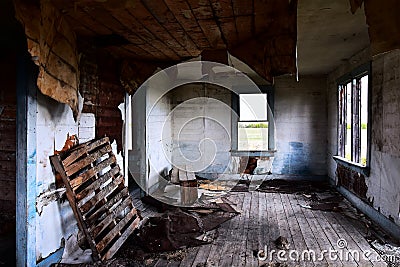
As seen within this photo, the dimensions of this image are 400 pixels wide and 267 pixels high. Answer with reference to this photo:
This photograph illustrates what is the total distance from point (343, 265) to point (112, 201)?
2.69 meters

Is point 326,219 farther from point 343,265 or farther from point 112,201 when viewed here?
point 112,201

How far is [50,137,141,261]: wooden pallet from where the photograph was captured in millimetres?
3166

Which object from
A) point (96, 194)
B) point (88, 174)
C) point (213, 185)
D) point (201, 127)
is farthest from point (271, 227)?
point (201, 127)

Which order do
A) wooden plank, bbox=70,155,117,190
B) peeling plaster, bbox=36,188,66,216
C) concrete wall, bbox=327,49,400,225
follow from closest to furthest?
peeling plaster, bbox=36,188,66,216 → wooden plank, bbox=70,155,117,190 → concrete wall, bbox=327,49,400,225

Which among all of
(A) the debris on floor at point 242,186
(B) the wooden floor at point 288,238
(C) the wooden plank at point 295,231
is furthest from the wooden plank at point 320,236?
(A) the debris on floor at point 242,186

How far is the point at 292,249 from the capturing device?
3.52 m

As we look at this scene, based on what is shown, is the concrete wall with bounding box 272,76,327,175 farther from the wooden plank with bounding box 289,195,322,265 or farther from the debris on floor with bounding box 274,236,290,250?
the debris on floor with bounding box 274,236,290,250

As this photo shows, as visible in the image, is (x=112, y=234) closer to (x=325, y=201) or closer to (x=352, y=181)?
(x=325, y=201)

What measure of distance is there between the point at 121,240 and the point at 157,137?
3558 mm

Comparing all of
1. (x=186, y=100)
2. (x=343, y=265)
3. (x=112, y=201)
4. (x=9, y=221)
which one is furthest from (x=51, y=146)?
(x=186, y=100)

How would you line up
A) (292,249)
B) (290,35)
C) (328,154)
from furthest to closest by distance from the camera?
(328,154) < (292,249) < (290,35)

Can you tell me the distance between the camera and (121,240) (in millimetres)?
3605

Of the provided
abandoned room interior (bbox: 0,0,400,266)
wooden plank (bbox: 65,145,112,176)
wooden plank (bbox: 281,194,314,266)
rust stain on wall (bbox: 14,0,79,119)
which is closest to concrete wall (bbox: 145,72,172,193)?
abandoned room interior (bbox: 0,0,400,266)

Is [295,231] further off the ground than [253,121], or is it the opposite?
[253,121]
